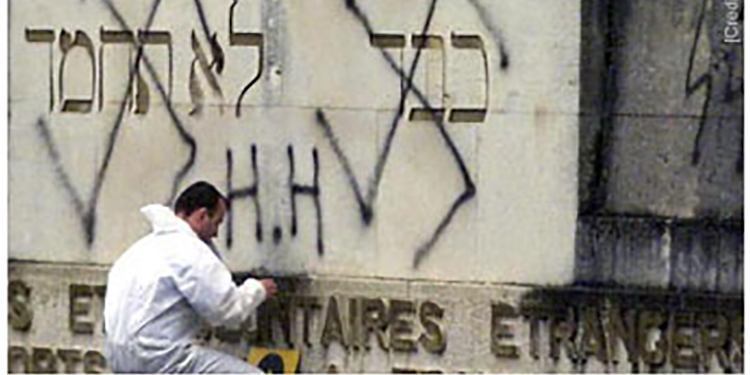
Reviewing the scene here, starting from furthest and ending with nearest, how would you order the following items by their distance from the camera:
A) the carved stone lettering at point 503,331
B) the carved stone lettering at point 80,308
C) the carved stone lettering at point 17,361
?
the carved stone lettering at point 17,361
the carved stone lettering at point 80,308
the carved stone lettering at point 503,331

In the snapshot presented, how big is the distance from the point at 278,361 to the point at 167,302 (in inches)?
52.0

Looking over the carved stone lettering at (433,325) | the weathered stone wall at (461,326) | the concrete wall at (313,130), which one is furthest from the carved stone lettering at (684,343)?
the carved stone lettering at (433,325)

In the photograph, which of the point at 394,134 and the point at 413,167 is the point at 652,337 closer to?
the point at 413,167

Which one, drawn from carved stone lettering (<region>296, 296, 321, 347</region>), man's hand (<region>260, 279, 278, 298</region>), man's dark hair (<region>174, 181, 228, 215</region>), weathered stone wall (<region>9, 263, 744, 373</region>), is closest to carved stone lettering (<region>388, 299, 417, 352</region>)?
weathered stone wall (<region>9, 263, 744, 373</region>)

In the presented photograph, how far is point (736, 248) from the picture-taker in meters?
13.3

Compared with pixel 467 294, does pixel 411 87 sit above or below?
above

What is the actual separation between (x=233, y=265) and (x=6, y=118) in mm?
1309

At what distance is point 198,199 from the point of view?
42.7ft

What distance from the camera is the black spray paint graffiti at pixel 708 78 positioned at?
523 inches

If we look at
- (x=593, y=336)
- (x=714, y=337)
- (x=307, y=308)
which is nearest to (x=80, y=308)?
(x=307, y=308)

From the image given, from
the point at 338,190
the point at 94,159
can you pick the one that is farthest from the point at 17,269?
the point at 338,190

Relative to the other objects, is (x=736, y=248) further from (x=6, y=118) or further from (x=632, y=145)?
(x=6, y=118)

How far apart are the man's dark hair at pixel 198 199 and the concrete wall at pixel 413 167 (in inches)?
37.7

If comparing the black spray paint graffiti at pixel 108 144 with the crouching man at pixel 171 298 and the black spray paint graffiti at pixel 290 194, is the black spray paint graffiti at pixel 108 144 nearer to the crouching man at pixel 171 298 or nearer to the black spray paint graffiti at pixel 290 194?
the black spray paint graffiti at pixel 290 194
